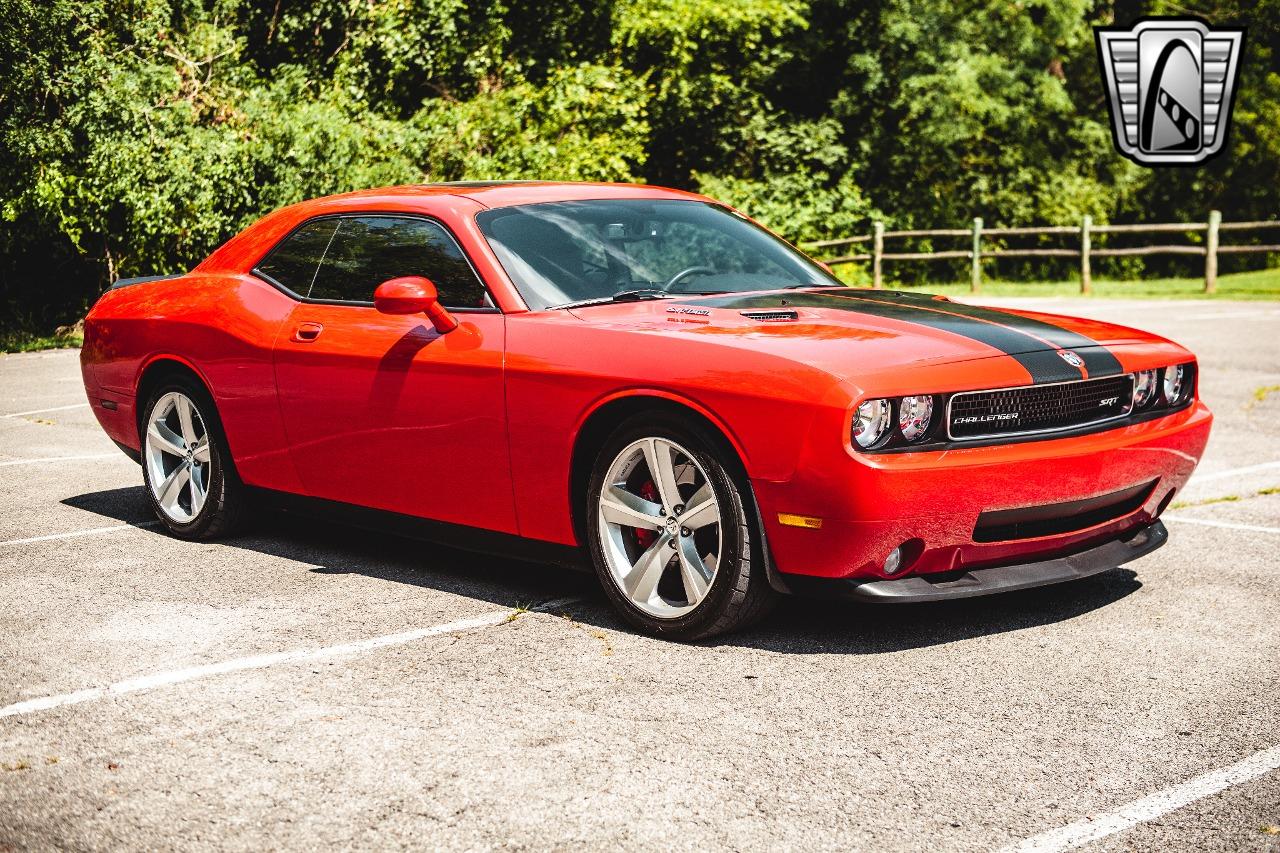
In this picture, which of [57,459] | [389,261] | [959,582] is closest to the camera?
[959,582]

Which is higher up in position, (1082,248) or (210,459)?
(210,459)

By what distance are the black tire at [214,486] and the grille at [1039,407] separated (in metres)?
3.36

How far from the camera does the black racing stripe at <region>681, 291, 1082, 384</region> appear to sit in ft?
15.8

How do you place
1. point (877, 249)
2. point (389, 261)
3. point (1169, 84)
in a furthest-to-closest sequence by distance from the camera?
point (877, 249) < point (1169, 84) < point (389, 261)

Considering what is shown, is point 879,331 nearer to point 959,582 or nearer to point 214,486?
point 959,582

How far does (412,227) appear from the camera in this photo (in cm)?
593

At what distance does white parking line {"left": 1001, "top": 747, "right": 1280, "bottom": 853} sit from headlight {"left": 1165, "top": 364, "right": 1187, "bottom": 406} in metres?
1.79

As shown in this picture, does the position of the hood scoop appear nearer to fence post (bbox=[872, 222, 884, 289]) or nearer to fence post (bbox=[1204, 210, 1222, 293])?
fence post (bbox=[1204, 210, 1222, 293])

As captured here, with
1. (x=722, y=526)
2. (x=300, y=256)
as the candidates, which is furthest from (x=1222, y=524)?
(x=300, y=256)

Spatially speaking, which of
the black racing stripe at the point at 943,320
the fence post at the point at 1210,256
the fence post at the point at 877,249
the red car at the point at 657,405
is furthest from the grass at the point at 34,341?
the fence post at the point at 1210,256

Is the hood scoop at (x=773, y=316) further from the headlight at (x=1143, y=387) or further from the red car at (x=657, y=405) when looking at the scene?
the headlight at (x=1143, y=387)

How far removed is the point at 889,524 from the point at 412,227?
8.00 ft

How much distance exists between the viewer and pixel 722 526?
4727mm

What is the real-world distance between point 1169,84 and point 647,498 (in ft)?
91.6
